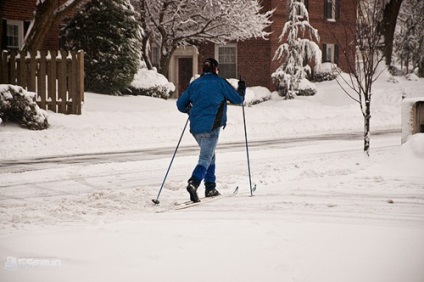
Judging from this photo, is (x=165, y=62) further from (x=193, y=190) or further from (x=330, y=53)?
(x=193, y=190)

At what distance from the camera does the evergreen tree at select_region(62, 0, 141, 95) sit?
851 inches

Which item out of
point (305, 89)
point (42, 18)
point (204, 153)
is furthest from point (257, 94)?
point (204, 153)

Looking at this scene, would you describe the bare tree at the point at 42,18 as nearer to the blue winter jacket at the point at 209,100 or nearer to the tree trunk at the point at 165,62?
the tree trunk at the point at 165,62

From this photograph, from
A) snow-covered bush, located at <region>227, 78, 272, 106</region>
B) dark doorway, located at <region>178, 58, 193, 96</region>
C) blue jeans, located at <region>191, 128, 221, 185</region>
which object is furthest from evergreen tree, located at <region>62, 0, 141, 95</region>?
blue jeans, located at <region>191, 128, 221, 185</region>

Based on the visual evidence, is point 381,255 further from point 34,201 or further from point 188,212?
point 34,201

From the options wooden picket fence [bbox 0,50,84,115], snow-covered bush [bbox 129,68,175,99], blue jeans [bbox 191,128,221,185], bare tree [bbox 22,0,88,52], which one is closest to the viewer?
blue jeans [bbox 191,128,221,185]

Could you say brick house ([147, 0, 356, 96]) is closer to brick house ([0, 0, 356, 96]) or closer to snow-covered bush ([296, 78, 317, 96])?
brick house ([0, 0, 356, 96])

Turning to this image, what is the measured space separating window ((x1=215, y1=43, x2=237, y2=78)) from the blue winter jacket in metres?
24.7

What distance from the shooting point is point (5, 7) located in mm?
23578

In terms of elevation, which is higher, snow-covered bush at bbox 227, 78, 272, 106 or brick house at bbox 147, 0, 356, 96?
brick house at bbox 147, 0, 356, 96

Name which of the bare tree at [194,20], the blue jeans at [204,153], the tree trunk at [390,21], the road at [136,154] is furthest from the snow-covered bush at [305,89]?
the blue jeans at [204,153]

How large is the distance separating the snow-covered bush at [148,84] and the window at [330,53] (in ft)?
49.8

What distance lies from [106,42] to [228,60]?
12511 millimetres

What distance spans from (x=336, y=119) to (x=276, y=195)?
47.9 ft
